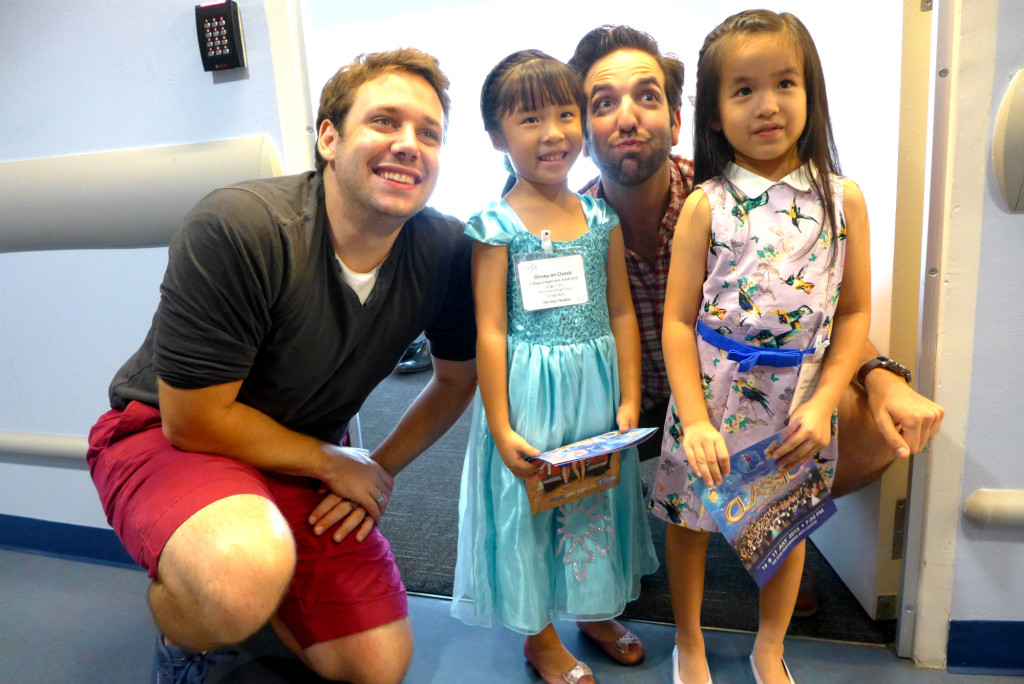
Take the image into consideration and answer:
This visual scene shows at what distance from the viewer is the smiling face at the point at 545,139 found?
1148 mm

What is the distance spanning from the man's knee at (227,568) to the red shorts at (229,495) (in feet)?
0.13

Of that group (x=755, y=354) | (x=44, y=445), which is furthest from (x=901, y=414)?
(x=44, y=445)

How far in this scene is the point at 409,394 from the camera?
3.33 meters

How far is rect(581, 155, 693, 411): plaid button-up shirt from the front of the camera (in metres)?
1.44

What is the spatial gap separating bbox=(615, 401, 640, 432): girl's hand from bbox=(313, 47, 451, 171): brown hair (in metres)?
0.68

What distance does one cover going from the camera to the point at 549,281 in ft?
3.88

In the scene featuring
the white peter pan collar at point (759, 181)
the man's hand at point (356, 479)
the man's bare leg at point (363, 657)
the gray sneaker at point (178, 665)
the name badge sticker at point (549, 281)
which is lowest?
the man's bare leg at point (363, 657)

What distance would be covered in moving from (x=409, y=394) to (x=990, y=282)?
2567 millimetres

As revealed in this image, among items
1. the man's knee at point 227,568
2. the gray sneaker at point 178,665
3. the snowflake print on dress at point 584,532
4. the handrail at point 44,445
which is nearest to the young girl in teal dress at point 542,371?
the snowflake print on dress at point 584,532

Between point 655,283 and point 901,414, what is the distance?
56 cm

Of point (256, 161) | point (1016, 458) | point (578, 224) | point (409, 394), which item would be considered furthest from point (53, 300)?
point (1016, 458)

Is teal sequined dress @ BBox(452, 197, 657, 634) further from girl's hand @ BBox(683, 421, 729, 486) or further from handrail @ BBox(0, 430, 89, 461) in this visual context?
handrail @ BBox(0, 430, 89, 461)

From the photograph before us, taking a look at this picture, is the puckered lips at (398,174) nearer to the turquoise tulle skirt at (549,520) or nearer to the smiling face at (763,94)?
the turquoise tulle skirt at (549,520)

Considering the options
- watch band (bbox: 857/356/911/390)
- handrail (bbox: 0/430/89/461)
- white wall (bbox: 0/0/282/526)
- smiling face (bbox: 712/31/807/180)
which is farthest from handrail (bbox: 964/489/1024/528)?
handrail (bbox: 0/430/89/461)
